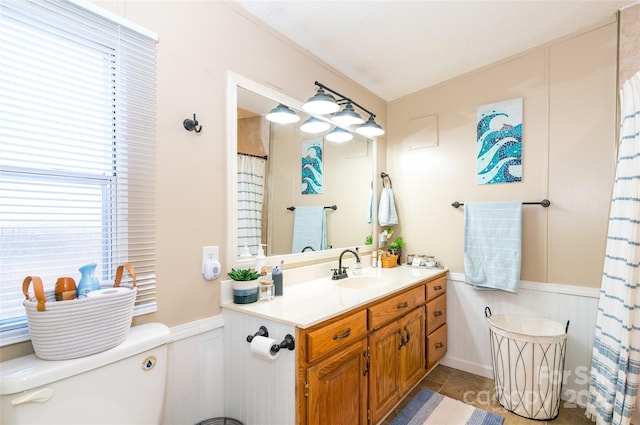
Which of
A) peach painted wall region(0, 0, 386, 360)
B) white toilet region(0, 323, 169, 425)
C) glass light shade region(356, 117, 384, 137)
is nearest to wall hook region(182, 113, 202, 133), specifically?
peach painted wall region(0, 0, 386, 360)

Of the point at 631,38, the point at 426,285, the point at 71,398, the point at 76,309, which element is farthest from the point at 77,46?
the point at 631,38

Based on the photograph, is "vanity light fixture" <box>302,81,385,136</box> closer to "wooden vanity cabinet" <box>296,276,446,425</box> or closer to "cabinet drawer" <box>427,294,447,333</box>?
"wooden vanity cabinet" <box>296,276,446,425</box>

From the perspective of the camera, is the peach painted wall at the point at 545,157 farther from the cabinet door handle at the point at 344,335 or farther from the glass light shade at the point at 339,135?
the cabinet door handle at the point at 344,335

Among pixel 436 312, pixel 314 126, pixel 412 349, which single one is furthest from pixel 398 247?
pixel 314 126

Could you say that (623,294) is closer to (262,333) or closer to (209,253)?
(262,333)

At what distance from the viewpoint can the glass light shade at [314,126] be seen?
2.11 meters

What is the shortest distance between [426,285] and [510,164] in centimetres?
111

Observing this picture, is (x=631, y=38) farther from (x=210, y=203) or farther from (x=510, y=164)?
(x=210, y=203)

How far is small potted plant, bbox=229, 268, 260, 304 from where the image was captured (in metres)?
1.49

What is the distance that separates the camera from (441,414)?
193 centimetres

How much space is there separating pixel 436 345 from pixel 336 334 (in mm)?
1380

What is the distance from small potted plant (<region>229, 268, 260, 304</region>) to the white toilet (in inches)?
14.0

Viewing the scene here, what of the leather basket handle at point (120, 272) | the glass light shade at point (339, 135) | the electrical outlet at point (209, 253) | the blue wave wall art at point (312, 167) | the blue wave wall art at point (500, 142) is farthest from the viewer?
the glass light shade at point (339, 135)

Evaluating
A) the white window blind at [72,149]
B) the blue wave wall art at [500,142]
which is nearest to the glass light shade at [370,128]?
the blue wave wall art at [500,142]
